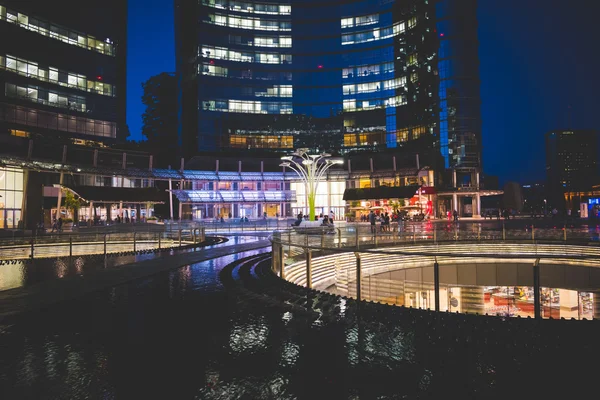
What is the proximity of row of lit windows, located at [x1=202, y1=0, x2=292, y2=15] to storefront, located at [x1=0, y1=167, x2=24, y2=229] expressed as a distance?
5653 centimetres

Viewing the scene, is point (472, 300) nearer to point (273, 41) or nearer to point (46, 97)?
point (46, 97)

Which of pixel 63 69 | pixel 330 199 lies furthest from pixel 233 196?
pixel 63 69

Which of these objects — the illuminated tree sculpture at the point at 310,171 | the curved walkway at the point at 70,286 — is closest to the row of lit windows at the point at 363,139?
the illuminated tree sculpture at the point at 310,171

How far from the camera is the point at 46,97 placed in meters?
53.9

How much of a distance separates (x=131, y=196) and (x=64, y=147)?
33.9ft

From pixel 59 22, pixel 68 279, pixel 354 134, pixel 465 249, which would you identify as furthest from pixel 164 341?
pixel 354 134

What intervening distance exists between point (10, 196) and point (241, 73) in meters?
52.2

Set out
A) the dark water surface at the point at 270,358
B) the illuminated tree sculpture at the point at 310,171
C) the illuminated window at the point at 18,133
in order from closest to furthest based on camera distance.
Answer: the dark water surface at the point at 270,358
the illuminated tree sculpture at the point at 310,171
the illuminated window at the point at 18,133

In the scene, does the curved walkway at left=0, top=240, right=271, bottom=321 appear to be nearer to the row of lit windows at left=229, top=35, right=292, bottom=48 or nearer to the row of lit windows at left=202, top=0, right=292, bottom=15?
the row of lit windows at left=229, top=35, right=292, bottom=48

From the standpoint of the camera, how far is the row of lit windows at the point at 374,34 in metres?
81.8

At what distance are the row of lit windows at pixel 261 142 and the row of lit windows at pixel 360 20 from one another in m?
28.1

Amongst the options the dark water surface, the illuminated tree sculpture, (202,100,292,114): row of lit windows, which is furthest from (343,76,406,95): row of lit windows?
the dark water surface

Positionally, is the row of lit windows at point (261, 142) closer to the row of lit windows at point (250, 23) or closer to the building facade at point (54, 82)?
the building facade at point (54, 82)

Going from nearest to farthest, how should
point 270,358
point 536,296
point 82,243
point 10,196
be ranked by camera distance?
point 270,358 → point 536,296 → point 82,243 → point 10,196
